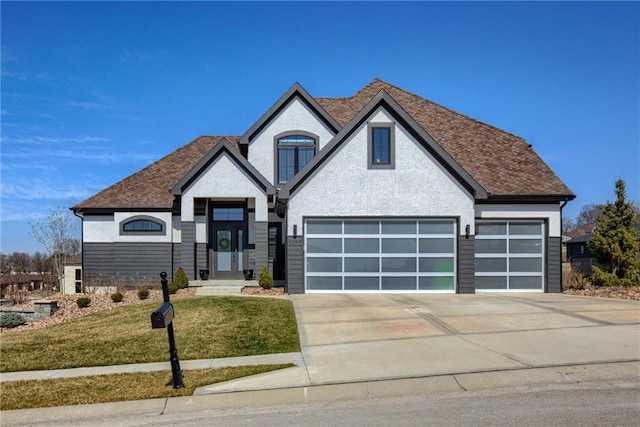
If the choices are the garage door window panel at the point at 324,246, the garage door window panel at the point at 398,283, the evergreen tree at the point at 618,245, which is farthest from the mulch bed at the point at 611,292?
the garage door window panel at the point at 324,246

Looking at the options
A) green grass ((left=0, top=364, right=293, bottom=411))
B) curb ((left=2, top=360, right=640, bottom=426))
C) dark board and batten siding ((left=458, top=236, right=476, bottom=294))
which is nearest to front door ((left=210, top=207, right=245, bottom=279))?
dark board and batten siding ((left=458, top=236, right=476, bottom=294))

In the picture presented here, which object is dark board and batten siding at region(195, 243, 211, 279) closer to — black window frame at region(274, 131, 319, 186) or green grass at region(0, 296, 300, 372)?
black window frame at region(274, 131, 319, 186)

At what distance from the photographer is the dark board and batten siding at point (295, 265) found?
18.2 meters

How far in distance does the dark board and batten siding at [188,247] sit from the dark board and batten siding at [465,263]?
10.6m

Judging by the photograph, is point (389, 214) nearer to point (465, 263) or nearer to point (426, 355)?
point (465, 263)

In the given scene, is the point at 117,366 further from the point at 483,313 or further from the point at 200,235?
the point at 200,235

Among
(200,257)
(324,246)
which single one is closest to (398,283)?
(324,246)

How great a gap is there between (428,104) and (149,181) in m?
14.4

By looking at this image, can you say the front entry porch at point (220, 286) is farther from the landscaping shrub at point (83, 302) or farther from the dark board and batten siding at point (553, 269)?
the dark board and batten siding at point (553, 269)

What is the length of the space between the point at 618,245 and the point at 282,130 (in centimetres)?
1434

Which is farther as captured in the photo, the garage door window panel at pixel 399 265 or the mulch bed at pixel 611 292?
the garage door window panel at pixel 399 265

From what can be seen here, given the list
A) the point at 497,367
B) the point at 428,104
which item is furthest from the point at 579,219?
the point at 497,367

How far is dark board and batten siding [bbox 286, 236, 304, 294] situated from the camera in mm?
18188

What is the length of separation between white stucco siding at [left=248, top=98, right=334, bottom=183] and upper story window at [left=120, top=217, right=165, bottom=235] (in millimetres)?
5045
